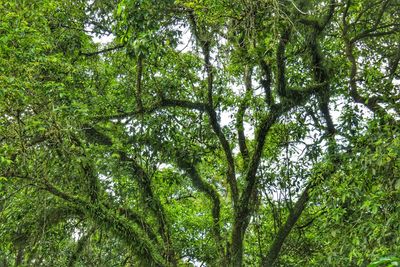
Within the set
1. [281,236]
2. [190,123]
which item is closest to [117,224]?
[190,123]

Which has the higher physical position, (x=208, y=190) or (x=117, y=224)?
(x=208, y=190)

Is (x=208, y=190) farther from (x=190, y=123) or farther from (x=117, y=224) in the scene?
(x=117, y=224)

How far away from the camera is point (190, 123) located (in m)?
6.07

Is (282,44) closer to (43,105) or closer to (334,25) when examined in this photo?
(334,25)

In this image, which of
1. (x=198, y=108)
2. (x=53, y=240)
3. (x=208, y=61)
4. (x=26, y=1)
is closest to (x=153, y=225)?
(x=53, y=240)

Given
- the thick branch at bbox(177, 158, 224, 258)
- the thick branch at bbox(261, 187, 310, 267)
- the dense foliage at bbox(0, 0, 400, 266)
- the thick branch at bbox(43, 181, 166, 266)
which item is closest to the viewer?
the dense foliage at bbox(0, 0, 400, 266)

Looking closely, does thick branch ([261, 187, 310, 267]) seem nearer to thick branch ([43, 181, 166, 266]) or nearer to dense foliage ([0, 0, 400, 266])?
dense foliage ([0, 0, 400, 266])

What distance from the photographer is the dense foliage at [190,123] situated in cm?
396

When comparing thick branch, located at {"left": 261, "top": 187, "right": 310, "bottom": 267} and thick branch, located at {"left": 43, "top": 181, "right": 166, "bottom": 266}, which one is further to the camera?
thick branch, located at {"left": 261, "top": 187, "right": 310, "bottom": 267}

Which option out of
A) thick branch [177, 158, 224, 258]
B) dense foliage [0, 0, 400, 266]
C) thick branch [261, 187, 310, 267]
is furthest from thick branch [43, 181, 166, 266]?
thick branch [261, 187, 310, 267]

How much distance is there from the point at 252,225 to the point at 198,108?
187cm

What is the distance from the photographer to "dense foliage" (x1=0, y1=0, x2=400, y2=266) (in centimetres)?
396

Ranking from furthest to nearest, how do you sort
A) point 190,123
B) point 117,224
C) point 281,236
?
point 190,123
point 281,236
point 117,224

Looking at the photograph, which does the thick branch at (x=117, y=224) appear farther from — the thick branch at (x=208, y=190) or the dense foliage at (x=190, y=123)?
the thick branch at (x=208, y=190)
